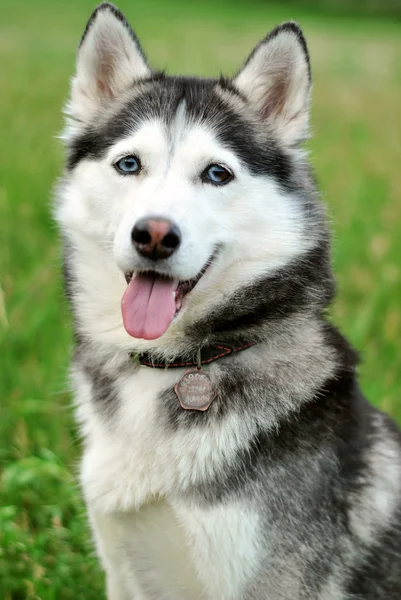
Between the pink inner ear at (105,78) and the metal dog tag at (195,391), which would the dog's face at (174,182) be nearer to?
the pink inner ear at (105,78)

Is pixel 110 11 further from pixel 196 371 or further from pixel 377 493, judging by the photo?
pixel 377 493

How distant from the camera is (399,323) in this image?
5.06 m

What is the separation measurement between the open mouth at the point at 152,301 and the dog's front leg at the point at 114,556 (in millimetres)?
719

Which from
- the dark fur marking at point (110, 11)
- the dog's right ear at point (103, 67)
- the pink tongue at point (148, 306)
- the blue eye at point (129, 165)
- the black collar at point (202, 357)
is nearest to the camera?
the pink tongue at point (148, 306)

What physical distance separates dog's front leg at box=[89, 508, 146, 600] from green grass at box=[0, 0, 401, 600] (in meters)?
0.30

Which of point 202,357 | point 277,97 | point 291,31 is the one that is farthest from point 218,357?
point 291,31

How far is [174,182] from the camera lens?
8.61 feet

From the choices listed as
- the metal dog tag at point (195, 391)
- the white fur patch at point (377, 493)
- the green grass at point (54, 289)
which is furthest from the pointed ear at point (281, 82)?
the white fur patch at point (377, 493)

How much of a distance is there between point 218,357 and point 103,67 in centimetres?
148

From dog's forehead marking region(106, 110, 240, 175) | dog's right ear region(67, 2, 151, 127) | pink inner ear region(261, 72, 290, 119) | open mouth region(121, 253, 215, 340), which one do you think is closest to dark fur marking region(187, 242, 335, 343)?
open mouth region(121, 253, 215, 340)

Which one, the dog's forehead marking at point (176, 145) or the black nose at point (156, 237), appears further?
the dog's forehead marking at point (176, 145)

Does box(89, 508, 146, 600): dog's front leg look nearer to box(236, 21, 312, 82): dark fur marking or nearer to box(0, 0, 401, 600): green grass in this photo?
box(0, 0, 401, 600): green grass

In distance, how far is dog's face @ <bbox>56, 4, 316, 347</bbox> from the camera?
2520mm

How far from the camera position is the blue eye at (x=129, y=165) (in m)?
2.74
